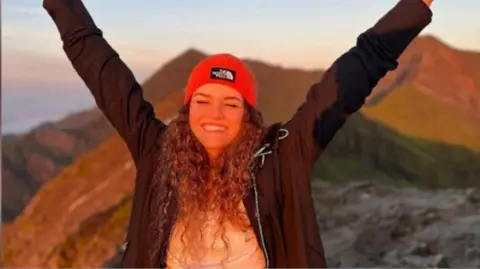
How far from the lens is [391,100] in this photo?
290cm

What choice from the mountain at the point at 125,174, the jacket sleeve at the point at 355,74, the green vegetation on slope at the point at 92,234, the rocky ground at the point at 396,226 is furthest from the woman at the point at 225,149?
the green vegetation on slope at the point at 92,234

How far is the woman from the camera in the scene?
38.2 inches

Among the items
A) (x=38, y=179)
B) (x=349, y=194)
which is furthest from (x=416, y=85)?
(x=38, y=179)

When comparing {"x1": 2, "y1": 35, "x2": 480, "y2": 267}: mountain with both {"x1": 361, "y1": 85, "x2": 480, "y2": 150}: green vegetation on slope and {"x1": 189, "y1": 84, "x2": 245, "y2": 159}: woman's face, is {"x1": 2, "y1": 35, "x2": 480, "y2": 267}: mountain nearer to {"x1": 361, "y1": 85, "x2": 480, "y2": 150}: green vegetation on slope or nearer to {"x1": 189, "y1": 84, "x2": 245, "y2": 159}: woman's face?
{"x1": 361, "y1": 85, "x2": 480, "y2": 150}: green vegetation on slope

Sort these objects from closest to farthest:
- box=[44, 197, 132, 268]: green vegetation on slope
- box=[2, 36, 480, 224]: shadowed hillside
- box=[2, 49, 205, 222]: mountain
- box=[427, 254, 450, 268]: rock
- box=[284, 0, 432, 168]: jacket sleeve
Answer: box=[284, 0, 432, 168]: jacket sleeve
box=[427, 254, 450, 268]: rock
box=[2, 36, 480, 224]: shadowed hillside
box=[2, 49, 205, 222]: mountain
box=[44, 197, 132, 268]: green vegetation on slope

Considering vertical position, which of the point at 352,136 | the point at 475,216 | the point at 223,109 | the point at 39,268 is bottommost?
the point at 39,268

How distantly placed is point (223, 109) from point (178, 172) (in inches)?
4.8

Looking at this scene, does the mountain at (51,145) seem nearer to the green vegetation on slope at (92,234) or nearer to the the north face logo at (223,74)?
the green vegetation on slope at (92,234)

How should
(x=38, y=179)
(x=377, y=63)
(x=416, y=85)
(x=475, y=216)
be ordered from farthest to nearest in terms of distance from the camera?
(x=38, y=179) < (x=416, y=85) < (x=475, y=216) < (x=377, y=63)

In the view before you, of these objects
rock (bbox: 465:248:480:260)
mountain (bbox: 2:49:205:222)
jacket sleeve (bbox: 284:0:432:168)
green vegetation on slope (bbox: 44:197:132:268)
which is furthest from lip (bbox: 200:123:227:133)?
green vegetation on slope (bbox: 44:197:132:268)

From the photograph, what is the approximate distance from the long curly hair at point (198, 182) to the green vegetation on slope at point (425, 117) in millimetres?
1945

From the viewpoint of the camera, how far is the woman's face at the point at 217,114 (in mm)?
1014

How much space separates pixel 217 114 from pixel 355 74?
21cm

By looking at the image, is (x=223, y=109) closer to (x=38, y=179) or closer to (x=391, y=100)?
(x=391, y=100)
